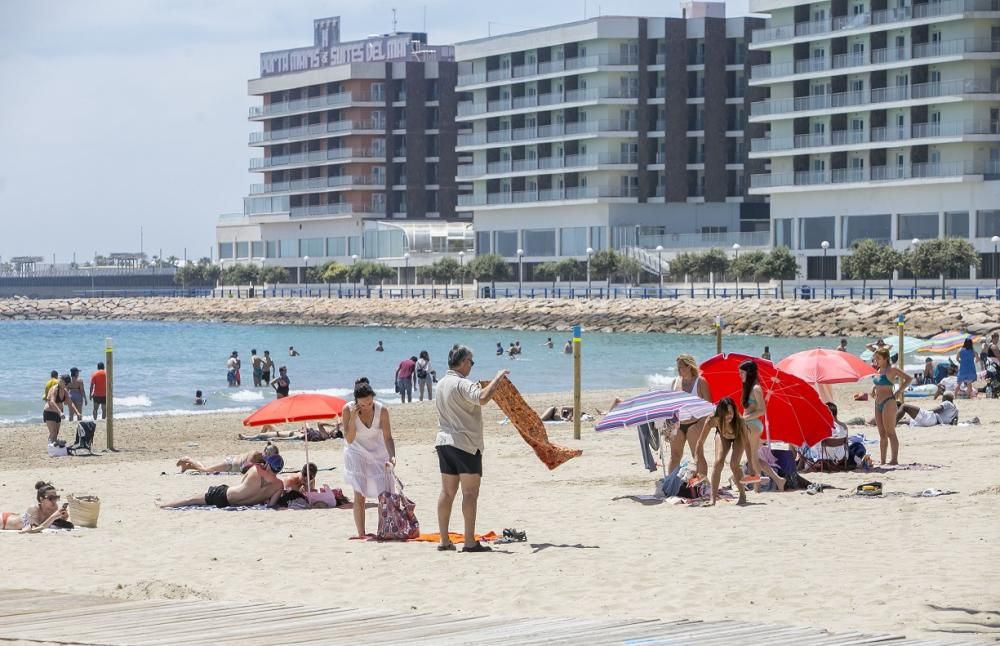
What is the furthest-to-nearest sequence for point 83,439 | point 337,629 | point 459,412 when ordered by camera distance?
1. point 83,439
2. point 459,412
3. point 337,629

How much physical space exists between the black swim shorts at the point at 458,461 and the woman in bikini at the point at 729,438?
3.55m

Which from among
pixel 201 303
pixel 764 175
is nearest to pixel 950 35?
pixel 764 175

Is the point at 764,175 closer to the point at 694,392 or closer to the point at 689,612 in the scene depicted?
Result: the point at 694,392

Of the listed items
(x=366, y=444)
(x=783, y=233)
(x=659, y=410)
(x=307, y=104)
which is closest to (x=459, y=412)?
(x=366, y=444)

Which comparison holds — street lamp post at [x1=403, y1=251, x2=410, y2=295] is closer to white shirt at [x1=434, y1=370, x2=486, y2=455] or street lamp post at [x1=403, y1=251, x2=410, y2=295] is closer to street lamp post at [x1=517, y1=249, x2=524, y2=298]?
street lamp post at [x1=517, y1=249, x2=524, y2=298]

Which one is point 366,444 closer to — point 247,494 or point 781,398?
point 247,494

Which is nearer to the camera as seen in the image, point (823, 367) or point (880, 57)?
point (823, 367)

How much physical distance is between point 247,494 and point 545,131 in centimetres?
8857

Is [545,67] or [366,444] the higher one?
[545,67]

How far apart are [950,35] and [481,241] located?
3797cm

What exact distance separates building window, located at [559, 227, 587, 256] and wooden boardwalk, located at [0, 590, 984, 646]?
9176 cm

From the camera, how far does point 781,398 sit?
16.3m

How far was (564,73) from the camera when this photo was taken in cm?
Answer: 10025

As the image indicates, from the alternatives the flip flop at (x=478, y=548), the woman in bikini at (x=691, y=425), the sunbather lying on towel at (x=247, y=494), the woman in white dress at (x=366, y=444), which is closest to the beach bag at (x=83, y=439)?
the sunbather lying on towel at (x=247, y=494)
